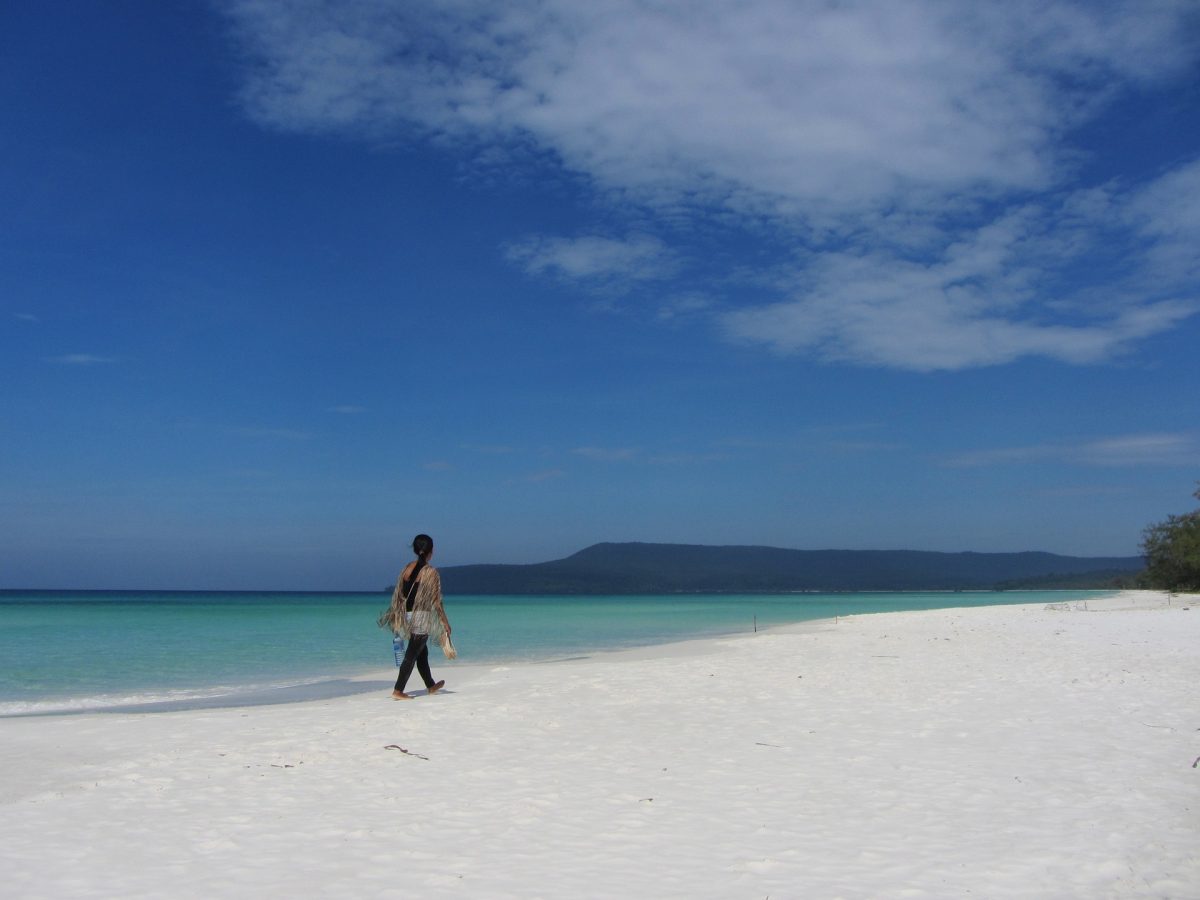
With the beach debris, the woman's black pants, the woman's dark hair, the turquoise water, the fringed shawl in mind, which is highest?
the woman's dark hair

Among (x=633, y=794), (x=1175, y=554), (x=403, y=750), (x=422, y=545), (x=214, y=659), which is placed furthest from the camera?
(x=1175, y=554)

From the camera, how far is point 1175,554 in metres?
60.2

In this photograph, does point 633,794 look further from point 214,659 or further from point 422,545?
point 214,659

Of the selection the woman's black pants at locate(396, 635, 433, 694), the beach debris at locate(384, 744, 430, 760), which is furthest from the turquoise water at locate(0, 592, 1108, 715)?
the beach debris at locate(384, 744, 430, 760)

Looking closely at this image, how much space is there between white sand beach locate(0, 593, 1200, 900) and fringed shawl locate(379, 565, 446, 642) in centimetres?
90

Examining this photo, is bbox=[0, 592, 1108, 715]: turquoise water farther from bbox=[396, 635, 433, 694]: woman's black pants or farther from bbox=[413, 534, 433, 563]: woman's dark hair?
bbox=[413, 534, 433, 563]: woman's dark hair

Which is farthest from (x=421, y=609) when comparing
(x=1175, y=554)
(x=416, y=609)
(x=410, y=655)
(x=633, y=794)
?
(x=1175, y=554)

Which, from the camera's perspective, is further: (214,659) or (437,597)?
(214,659)

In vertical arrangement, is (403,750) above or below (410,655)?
below

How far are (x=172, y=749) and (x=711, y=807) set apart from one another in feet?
17.2

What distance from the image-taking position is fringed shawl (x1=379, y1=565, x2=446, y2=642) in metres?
11.2

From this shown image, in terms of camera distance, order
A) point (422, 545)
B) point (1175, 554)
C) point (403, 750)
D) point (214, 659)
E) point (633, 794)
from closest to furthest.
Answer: point (633, 794), point (403, 750), point (422, 545), point (214, 659), point (1175, 554)

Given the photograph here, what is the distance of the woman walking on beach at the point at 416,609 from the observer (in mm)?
11203

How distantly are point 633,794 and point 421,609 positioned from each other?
5.40 m
